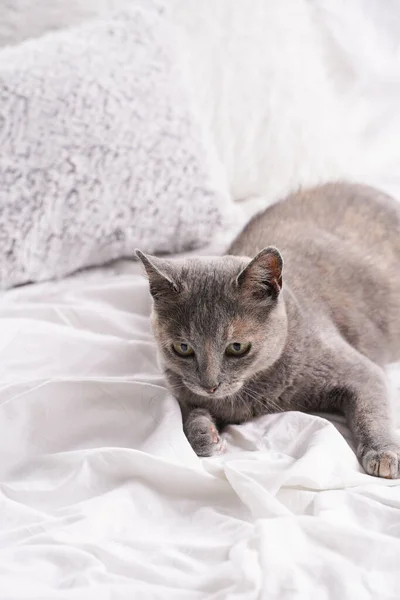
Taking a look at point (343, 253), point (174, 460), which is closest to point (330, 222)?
point (343, 253)

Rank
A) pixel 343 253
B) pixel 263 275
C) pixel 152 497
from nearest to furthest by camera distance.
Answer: pixel 152 497 → pixel 263 275 → pixel 343 253

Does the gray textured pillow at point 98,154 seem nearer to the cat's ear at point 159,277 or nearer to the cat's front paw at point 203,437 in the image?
the cat's ear at point 159,277

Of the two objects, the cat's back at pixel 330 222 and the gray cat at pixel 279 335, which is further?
the cat's back at pixel 330 222

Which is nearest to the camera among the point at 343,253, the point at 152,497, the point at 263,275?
the point at 152,497

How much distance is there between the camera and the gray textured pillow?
5.81 feet

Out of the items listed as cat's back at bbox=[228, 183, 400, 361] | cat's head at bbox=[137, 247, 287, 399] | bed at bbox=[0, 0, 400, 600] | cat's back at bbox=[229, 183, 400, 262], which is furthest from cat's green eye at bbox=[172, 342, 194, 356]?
cat's back at bbox=[229, 183, 400, 262]

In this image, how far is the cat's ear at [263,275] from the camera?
1.25 m

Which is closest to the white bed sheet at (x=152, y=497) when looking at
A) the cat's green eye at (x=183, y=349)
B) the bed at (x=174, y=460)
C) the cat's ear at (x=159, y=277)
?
the bed at (x=174, y=460)

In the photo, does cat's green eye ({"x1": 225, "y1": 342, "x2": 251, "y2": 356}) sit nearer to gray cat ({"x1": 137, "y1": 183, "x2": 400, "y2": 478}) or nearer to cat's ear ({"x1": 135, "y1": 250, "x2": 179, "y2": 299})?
gray cat ({"x1": 137, "y1": 183, "x2": 400, "y2": 478})

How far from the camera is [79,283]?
1844mm

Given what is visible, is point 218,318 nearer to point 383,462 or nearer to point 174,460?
point 174,460

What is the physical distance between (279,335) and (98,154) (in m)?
0.74

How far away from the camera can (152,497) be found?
1.14 meters

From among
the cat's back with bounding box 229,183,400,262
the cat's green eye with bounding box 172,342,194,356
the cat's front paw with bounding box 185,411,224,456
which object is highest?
the cat's back with bounding box 229,183,400,262
